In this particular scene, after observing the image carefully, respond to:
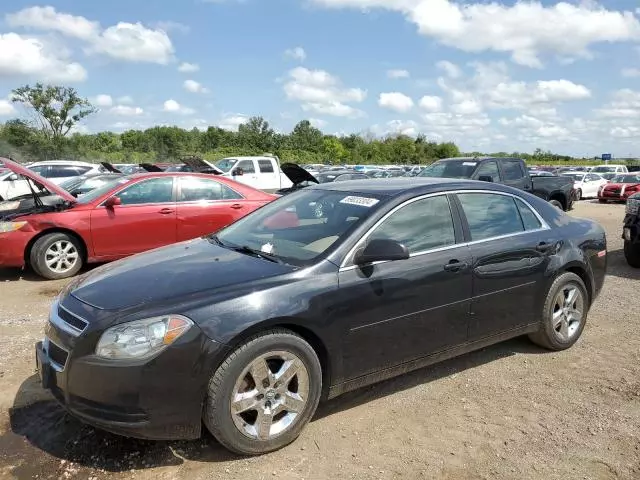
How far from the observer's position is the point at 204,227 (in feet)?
26.7

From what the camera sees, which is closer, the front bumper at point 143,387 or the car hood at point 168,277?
the front bumper at point 143,387

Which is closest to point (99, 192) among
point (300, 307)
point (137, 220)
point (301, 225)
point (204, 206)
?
point (137, 220)

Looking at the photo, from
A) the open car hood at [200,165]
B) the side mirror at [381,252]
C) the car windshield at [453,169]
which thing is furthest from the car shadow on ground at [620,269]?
the open car hood at [200,165]

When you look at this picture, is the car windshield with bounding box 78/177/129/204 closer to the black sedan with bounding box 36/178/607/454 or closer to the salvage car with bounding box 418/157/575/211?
the black sedan with bounding box 36/178/607/454

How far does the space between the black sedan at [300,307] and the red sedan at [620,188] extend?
22.9 meters

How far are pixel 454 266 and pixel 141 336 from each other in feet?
7.04

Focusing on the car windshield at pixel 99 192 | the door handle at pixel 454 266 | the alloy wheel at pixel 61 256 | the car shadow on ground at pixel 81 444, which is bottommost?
the car shadow on ground at pixel 81 444

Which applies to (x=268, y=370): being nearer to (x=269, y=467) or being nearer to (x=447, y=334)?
(x=269, y=467)

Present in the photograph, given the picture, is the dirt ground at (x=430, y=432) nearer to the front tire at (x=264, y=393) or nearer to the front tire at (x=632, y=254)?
the front tire at (x=264, y=393)

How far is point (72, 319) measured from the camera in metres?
3.02

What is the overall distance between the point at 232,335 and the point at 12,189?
15.5 metres

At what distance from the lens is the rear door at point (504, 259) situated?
13.1 ft

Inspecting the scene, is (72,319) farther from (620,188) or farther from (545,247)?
(620,188)

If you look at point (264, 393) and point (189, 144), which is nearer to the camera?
point (264, 393)
